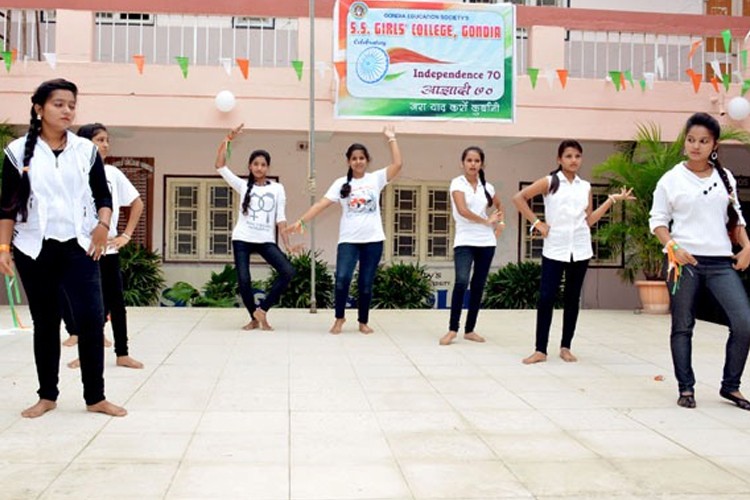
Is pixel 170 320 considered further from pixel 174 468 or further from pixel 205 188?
pixel 174 468

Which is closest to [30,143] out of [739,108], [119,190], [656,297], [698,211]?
[119,190]

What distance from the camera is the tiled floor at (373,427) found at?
3.54 meters

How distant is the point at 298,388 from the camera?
5.55 m

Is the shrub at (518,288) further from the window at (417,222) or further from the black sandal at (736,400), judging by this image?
the black sandal at (736,400)

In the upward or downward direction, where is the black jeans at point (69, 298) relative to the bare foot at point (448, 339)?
upward

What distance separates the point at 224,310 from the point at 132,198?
14.3 ft

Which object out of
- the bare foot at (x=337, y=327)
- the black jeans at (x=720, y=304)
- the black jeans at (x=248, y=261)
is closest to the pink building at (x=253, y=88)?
the black jeans at (x=248, y=261)

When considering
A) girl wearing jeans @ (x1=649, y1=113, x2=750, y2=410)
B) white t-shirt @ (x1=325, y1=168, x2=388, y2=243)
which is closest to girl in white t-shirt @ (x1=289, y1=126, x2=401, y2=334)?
white t-shirt @ (x1=325, y1=168, x2=388, y2=243)

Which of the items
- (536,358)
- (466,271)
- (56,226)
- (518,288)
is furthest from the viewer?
(518,288)

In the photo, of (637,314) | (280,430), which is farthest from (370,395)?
(637,314)

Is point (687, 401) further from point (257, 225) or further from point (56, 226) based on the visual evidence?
point (257, 225)

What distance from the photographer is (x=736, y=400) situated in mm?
5184

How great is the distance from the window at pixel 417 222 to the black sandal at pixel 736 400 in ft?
26.9

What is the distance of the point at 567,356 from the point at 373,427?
271cm
